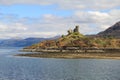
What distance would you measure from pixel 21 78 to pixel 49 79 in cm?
587

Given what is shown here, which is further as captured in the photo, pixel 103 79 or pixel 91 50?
pixel 91 50

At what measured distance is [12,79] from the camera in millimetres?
Answer: 70562

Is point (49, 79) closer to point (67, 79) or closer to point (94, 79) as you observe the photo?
point (67, 79)

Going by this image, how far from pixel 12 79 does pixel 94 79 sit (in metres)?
16.7

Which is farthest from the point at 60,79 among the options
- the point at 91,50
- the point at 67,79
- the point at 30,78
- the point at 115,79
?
the point at 91,50

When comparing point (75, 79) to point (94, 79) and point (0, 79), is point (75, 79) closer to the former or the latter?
point (94, 79)

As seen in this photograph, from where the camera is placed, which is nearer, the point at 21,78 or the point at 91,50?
the point at 21,78

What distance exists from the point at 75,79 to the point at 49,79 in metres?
5.34

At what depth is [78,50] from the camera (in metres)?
200

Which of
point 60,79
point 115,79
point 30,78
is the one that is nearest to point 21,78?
point 30,78

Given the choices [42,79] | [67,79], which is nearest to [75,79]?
[67,79]

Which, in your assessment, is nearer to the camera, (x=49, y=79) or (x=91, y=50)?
(x=49, y=79)

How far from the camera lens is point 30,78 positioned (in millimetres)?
72625

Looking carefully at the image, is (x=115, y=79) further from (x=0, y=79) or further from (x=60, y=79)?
(x=0, y=79)
